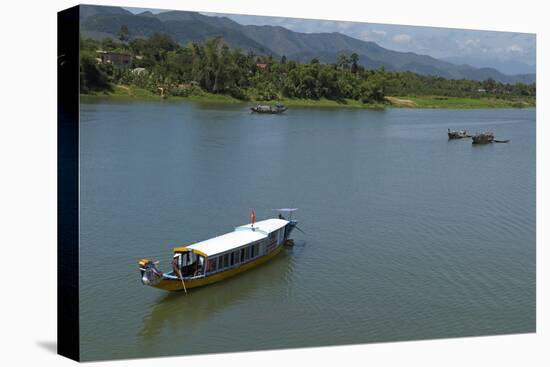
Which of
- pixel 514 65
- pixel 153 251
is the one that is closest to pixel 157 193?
pixel 153 251

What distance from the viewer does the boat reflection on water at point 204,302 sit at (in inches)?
375

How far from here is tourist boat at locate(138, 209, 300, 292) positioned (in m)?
10.5

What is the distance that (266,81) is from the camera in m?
15.0

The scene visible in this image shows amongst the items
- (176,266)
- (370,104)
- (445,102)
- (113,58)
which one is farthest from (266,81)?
(176,266)

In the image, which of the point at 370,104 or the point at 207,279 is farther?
the point at 370,104

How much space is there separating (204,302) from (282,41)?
4403 millimetres

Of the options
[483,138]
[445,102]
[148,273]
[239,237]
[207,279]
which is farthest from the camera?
[483,138]

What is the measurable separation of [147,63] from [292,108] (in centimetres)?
323

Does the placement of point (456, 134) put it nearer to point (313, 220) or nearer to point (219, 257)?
point (313, 220)

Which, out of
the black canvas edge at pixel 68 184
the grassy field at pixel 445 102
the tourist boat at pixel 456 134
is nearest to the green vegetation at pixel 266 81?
the grassy field at pixel 445 102

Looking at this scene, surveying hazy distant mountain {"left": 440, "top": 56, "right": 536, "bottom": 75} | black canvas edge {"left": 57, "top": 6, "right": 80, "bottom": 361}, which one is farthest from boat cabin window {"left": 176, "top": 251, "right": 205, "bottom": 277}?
hazy distant mountain {"left": 440, "top": 56, "right": 536, "bottom": 75}

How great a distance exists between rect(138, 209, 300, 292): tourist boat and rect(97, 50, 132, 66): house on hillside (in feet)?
12.6

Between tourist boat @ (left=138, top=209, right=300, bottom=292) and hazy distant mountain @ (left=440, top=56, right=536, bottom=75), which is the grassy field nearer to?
hazy distant mountain @ (left=440, top=56, right=536, bottom=75)

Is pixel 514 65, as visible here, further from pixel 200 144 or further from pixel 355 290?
pixel 200 144
